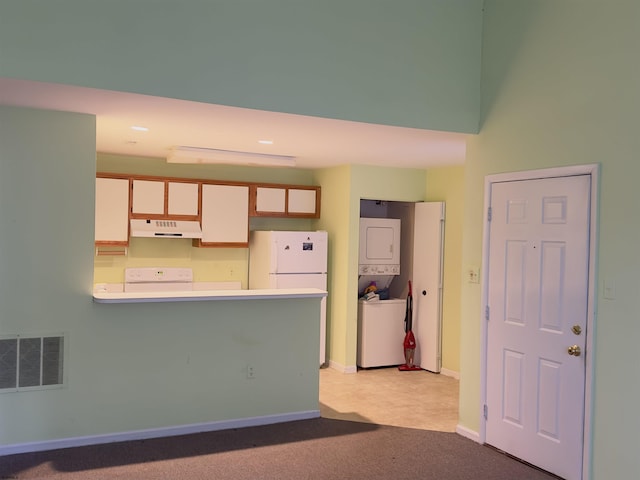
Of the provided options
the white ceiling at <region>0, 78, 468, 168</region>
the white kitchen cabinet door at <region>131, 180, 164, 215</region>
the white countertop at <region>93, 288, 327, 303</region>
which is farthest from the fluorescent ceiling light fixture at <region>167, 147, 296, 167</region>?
the white countertop at <region>93, 288, 327, 303</region>

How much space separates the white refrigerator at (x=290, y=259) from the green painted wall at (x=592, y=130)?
2.34m

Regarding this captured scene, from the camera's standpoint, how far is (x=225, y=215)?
654cm

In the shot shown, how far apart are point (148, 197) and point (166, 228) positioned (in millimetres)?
366

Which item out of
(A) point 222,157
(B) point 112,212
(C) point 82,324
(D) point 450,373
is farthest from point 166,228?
(D) point 450,373

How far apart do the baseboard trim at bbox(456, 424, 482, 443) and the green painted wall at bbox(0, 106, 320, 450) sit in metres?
1.62

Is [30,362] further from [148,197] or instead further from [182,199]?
[182,199]

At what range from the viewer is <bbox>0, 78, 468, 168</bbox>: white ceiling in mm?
3676

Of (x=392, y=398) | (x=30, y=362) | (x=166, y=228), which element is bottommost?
(x=392, y=398)

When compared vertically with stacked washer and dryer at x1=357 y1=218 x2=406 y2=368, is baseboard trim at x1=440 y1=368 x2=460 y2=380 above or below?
below

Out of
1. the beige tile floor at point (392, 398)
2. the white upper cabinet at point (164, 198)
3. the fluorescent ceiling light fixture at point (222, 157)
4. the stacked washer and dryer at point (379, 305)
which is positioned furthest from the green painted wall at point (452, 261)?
the white upper cabinet at point (164, 198)

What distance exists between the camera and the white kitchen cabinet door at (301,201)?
22.8 feet

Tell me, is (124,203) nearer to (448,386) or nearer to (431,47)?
(431,47)

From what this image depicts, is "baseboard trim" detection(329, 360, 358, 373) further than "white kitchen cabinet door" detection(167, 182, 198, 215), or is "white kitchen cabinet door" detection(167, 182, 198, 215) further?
"baseboard trim" detection(329, 360, 358, 373)

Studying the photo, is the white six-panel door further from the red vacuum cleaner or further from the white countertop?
the red vacuum cleaner
